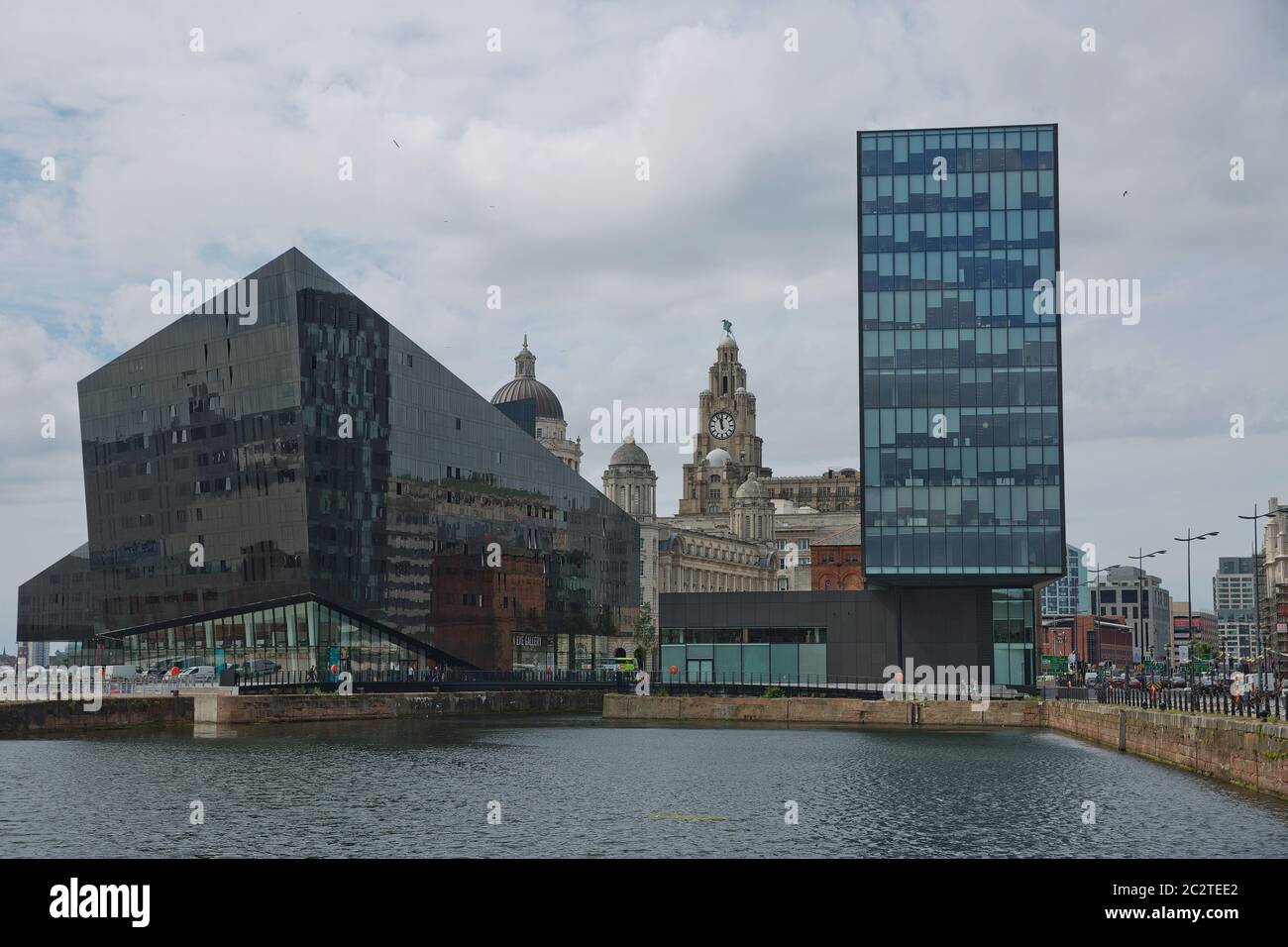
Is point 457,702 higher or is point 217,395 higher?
point 217,395

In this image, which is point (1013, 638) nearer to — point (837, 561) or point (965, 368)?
point (965, 368)

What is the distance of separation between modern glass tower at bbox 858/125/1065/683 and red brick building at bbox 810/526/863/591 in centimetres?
7591

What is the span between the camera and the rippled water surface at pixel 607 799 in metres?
44.3

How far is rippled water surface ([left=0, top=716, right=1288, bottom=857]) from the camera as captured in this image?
145 feet

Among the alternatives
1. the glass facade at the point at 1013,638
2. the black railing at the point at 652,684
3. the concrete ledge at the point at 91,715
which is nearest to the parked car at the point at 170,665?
the black railing at the point at 652,684

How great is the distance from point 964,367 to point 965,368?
163 millimetres

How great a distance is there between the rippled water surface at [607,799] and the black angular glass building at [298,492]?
4025 centimetres

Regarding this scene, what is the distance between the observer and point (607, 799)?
5628cm

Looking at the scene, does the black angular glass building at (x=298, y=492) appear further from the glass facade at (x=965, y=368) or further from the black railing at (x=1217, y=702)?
the black railing at (x=1217, y=702)

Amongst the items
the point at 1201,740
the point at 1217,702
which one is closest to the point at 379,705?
the point at 1217,702

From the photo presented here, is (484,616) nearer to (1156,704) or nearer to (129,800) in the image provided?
(1156,704)
